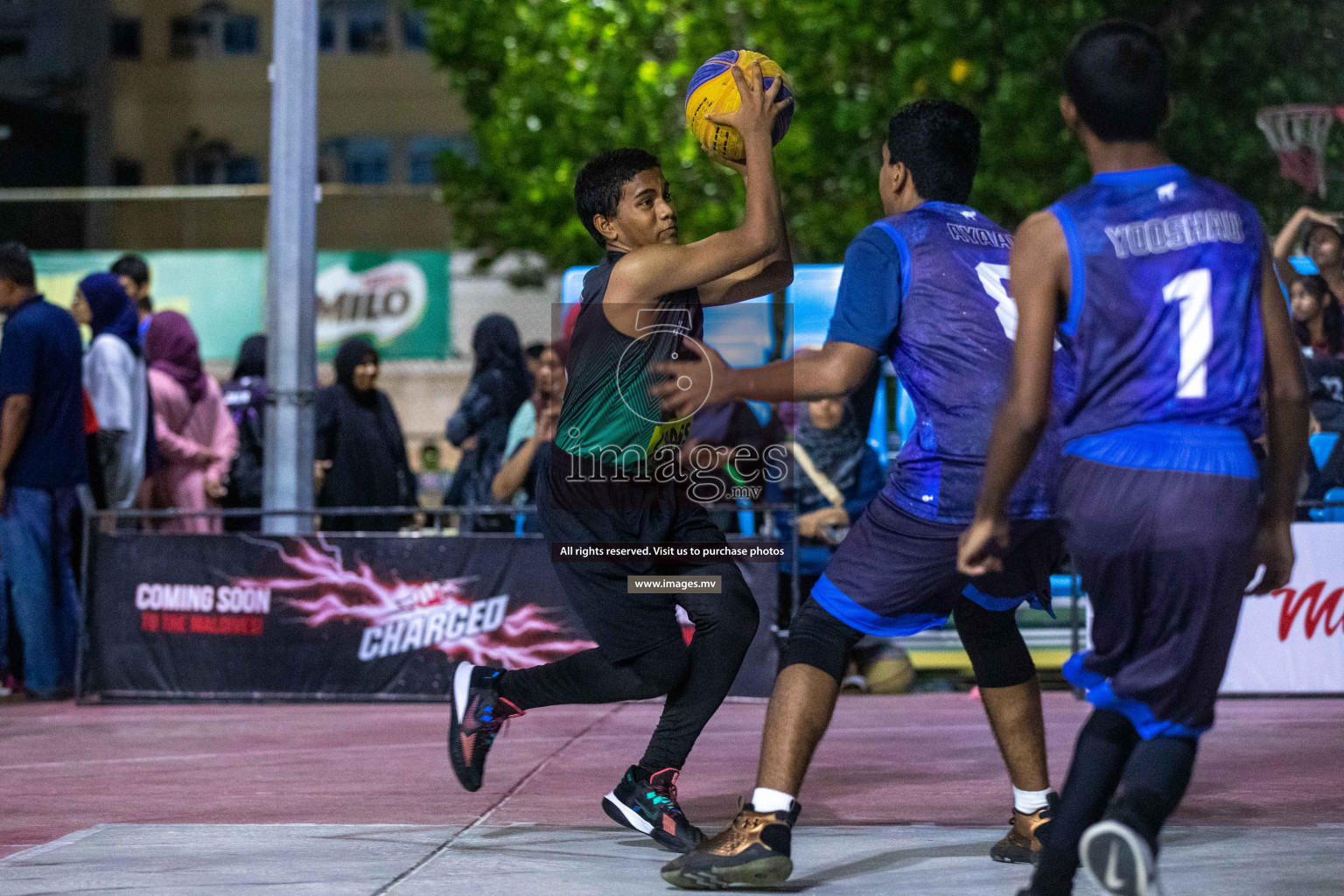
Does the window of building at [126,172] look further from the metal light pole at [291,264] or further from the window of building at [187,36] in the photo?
the metal light pole at [291,264]

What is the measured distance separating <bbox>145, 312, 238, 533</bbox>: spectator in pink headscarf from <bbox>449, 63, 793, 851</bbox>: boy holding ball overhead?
597cm

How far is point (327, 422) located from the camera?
1063 centimetres

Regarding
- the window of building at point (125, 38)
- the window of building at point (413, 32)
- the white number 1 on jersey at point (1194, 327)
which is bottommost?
the white number 1 on jersey at point (1194, 327)

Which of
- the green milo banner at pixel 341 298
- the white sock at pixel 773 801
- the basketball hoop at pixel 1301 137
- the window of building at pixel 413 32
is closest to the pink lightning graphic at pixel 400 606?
the white sock at pixel 773 801

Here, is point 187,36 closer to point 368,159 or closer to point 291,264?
point 368,159

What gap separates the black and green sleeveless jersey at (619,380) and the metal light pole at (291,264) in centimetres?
503

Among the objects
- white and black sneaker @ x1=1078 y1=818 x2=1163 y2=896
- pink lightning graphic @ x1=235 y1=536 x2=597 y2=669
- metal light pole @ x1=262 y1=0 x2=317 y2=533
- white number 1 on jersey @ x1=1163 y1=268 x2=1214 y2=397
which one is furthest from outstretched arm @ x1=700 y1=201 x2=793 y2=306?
metal light pole @ x1=262 y1=0 x2=317 y2=533

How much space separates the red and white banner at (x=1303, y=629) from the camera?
8.95 m

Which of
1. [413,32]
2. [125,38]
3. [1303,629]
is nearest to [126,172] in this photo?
[125,38]

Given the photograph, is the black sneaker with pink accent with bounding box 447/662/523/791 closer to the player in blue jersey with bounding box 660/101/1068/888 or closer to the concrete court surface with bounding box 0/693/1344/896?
the concrete court surface with bounding box 0/693/1344/896

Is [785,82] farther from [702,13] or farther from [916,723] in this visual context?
[702,13]

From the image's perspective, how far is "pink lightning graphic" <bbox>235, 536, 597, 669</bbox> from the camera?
356 inches

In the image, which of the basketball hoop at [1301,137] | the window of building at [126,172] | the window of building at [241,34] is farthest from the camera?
the window of building at [241,34]

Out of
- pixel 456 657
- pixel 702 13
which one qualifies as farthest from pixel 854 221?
pixel 456 657
